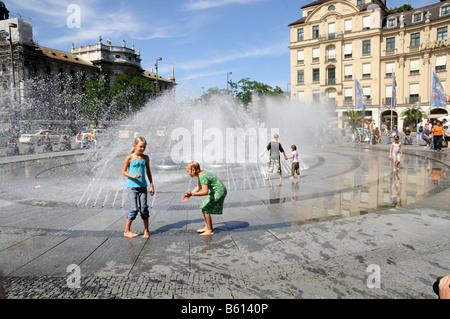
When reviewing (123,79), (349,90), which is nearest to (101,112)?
(123,79)

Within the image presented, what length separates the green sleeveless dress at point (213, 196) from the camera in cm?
515

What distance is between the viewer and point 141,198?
518 cm

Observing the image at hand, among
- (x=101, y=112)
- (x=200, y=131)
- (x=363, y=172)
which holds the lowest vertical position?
(x=363, y=172)

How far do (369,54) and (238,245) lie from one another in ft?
170

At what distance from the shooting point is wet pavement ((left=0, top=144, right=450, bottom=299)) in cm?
349

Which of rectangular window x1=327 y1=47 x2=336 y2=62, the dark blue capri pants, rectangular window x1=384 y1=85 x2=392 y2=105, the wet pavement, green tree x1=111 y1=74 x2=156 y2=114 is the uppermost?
rectangular window x1=327 y1=47 x2=336 y2=62

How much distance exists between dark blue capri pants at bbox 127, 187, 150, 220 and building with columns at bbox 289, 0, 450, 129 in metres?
46.4

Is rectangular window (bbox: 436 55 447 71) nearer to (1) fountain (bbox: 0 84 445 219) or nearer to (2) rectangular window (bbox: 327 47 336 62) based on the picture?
(2) rectangular window (bbox: 327 47 336 62)

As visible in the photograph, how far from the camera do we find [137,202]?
5.15 meters

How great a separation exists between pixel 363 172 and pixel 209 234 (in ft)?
28.5

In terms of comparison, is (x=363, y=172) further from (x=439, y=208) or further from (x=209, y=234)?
(x=209, y=234)

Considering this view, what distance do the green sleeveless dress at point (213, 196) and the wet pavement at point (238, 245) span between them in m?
0.46

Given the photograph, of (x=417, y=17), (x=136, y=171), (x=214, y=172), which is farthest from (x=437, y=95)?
(x=417, y=17)

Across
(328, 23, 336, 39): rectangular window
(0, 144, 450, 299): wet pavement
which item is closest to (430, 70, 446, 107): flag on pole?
(0, 144, 450, 299): wet pavement
